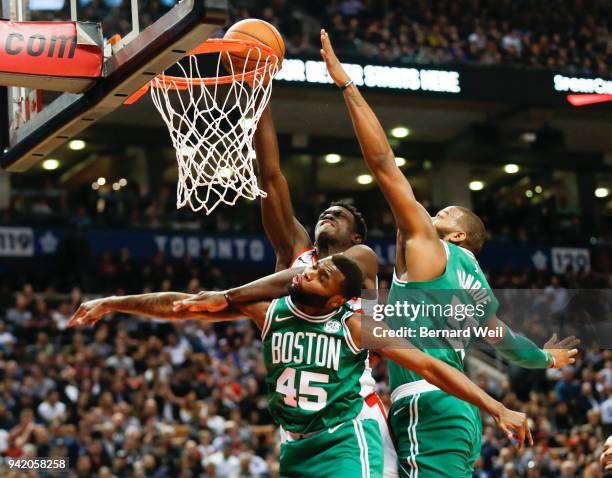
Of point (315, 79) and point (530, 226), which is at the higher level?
point (315, 79)

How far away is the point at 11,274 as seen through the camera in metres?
17.5

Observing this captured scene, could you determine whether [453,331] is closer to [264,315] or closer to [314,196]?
[264,315]

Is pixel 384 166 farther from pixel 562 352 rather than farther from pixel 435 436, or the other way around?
pixel 562 352

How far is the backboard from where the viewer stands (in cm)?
448

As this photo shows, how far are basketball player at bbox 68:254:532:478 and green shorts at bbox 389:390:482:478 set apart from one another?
0.57ft

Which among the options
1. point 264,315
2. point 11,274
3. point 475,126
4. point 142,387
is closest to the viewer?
point 264,315

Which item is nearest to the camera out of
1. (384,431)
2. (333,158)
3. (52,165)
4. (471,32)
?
(384,431)

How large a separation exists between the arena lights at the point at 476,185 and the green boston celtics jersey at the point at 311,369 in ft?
60.9

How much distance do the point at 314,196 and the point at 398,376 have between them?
16984 mm

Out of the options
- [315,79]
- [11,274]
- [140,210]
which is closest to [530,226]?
[315,79]

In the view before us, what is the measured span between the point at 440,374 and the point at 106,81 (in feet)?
6.92

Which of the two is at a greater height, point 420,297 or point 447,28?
point 447,28

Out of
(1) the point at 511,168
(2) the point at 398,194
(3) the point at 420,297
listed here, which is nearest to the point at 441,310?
(3) the point at 420,297

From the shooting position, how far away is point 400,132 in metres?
21.5
